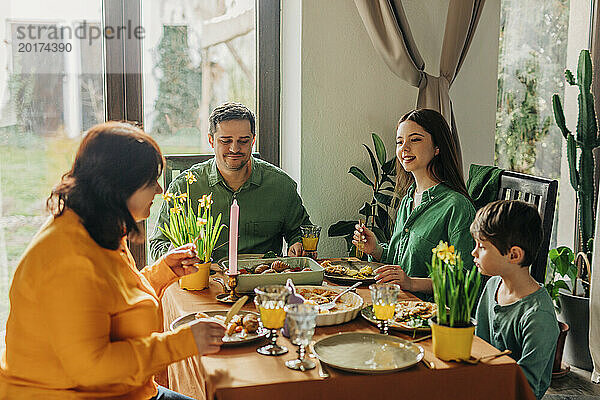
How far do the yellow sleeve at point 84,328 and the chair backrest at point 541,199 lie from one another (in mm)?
1626

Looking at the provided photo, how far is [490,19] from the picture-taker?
3811 mm

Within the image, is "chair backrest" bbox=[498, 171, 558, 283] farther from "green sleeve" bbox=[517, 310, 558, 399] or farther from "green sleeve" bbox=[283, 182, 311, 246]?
"green sleeve" bbox=[283, 182, 311, 246]

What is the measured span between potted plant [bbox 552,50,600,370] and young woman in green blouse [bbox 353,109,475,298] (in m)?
1.09

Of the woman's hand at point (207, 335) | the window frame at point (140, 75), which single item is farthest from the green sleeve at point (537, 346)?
the window frame at point (140, 75)

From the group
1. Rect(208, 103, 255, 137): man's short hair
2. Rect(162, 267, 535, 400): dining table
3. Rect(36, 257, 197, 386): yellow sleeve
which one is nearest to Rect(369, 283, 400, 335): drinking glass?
Rect(162, 267, 535, 400): dining table

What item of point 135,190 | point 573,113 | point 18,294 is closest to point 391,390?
point 135,190

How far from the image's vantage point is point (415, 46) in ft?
11.8

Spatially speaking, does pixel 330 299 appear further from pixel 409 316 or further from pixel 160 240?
pixel 160 240

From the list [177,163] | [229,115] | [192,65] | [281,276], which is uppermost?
[192,65]

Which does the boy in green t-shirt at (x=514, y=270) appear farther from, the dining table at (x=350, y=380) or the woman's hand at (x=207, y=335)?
the woman's hand at (x=207, y=335)

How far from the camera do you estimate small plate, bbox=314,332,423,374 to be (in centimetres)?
162

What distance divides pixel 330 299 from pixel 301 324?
52cm

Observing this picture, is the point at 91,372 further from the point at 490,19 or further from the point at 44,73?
the point at 490,19

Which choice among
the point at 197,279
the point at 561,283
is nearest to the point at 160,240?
the point at 197,279
